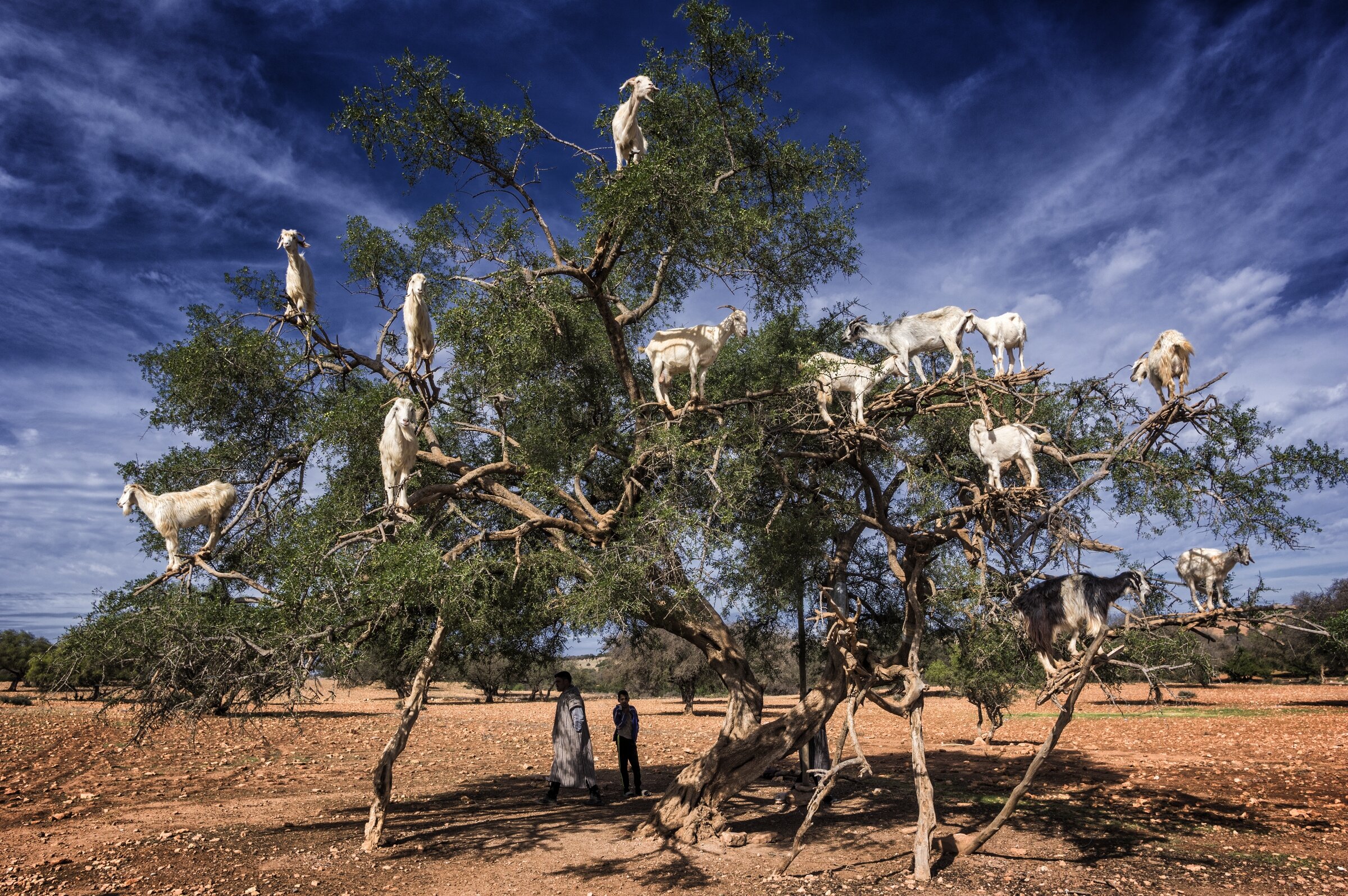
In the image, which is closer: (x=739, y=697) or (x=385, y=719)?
(x=739, y=697)

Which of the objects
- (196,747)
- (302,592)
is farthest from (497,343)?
(196,747)

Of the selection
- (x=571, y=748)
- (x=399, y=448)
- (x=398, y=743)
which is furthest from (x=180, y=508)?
(x=571, y=748)

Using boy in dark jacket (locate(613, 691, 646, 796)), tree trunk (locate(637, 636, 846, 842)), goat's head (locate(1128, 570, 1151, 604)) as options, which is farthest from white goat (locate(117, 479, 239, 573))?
goat's head (locate(1128, 570, 1151, 604))

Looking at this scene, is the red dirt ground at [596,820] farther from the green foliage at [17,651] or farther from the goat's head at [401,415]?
the green foliage at [17,651]

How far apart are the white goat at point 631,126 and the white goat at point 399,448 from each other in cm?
325

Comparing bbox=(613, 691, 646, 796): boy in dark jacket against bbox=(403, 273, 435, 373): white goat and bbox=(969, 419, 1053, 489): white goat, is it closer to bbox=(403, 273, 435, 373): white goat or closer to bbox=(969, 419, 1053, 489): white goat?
bbox=(403, 273, 435, 373): white goat

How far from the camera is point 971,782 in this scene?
44.8 feet

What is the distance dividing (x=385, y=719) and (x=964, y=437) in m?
23.1

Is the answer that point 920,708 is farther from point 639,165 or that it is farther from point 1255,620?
point 639,165

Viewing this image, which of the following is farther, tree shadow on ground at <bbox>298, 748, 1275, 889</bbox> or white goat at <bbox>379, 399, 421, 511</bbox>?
tree shadow on ground at <bbox>298, 748, 1275, 889</bbox>

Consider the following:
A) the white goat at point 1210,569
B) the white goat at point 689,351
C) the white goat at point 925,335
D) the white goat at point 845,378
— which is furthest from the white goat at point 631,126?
the white goat at point 1210,569

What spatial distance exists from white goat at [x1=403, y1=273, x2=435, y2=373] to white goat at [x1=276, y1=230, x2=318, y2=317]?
0.99m

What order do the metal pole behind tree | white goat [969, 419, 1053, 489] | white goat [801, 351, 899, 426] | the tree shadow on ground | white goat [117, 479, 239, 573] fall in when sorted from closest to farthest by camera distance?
white goat [117, 479, 239, 573]
white goat [969, 419, 1053, 489]
white goat [801, 351, 899, 426]
the tree shadow on ground
the metal pole behind tree

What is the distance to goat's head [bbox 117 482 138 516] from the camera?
750 cm
